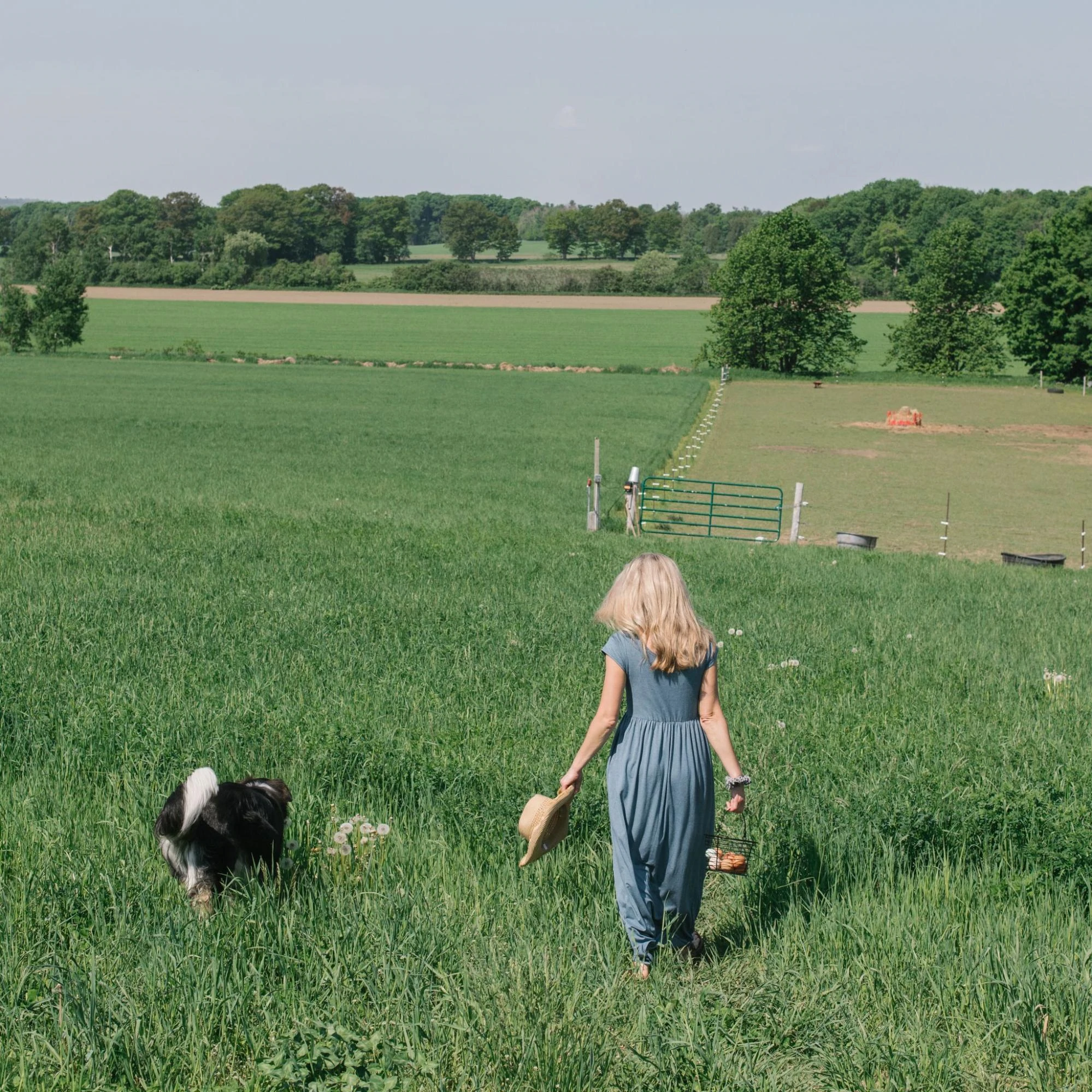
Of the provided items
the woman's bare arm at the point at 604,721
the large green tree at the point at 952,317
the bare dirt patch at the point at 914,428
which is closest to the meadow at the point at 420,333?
the large green tree at the point at 952,317

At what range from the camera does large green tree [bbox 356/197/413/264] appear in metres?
159

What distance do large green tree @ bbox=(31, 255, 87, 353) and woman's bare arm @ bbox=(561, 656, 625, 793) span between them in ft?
256

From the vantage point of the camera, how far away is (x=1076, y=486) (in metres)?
30.5

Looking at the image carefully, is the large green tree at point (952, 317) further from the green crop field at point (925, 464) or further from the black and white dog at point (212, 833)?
the black and white dog at point (212, 833)

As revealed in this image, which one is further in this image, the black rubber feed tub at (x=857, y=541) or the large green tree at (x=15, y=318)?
the large green tree at (x=15, y=318)

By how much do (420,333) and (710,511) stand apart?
77.2m

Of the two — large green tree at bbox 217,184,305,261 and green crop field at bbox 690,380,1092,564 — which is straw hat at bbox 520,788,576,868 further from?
large green tree at bbox 217,184,305,261

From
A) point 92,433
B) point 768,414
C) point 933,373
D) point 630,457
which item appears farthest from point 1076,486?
point 933,373

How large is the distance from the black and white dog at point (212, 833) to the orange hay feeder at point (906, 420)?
141ft

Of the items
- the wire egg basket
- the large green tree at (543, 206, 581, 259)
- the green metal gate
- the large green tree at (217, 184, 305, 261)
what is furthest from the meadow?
the wire egg basket

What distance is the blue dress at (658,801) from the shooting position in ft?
14.3

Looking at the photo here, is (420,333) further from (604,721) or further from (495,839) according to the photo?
(604,721)

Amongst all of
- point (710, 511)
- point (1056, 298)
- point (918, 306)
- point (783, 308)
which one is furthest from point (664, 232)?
point (710, 511)

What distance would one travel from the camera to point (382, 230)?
524 ft
